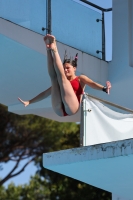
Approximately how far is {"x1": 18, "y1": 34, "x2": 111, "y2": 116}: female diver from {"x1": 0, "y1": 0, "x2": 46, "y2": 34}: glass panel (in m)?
2.40

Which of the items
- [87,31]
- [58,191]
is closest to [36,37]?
[87,31]

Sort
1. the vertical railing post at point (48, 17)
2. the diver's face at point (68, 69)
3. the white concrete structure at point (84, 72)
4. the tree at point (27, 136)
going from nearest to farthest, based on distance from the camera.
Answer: the diver's face at point (68, 69), the white concrete structure at point (84, 72), the vertical railing post at point (48, 17), the tree at point (27, 136)

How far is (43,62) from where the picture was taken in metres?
11.3

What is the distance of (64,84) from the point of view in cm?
849

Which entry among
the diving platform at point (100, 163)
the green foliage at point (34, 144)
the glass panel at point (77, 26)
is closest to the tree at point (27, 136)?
the green foliage at point (34, 144)

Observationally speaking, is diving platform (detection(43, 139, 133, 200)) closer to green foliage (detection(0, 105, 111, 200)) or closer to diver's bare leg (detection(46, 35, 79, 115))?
diver's bare leg (detection(46, 35, 79, 115))

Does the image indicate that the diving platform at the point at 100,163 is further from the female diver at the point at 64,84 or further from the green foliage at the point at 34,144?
the green foliage at the point at 34,144

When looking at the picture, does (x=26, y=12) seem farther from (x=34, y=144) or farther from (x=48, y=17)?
(x=34, y=144)

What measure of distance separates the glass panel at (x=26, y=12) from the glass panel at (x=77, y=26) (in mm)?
292

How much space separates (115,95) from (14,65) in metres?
2.16

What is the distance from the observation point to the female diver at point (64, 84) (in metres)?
8.35

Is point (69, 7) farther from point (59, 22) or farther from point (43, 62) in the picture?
point (43, 62)

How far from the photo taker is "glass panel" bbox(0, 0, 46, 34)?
A: 10.8 meters

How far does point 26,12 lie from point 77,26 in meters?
1.23
